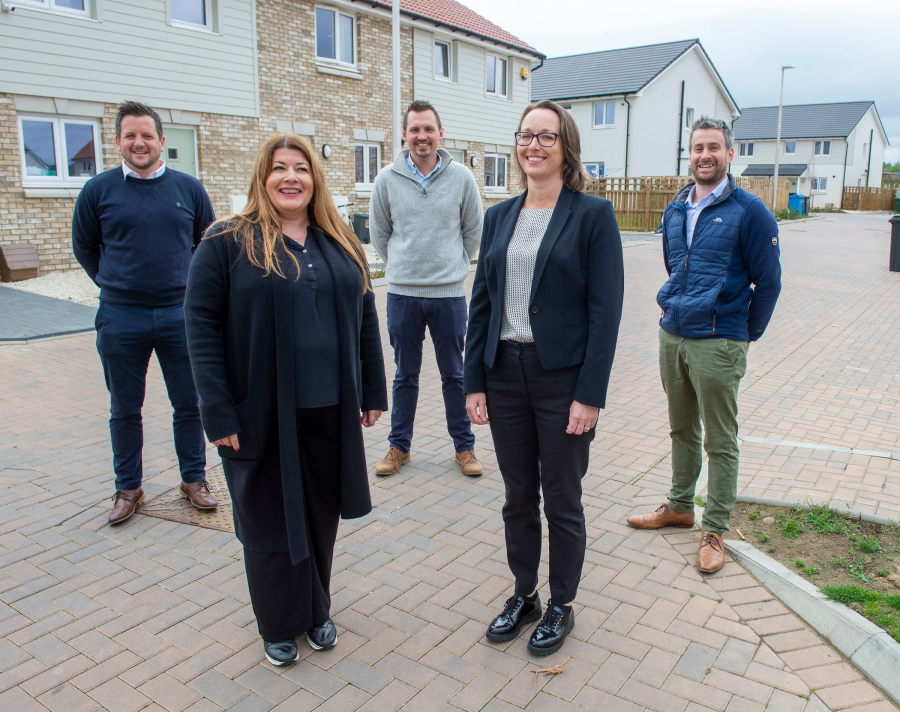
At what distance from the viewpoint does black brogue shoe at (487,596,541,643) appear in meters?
3.09

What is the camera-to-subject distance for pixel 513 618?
10.3 feet

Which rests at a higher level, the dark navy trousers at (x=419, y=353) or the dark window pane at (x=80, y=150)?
the dark window pane at (x=80, y=150)

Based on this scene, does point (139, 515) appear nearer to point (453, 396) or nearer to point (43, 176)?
point (453, 396)

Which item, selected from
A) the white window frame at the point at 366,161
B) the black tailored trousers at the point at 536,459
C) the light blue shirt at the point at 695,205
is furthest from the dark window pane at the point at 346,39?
the black tailored trousers at the point at 536,459

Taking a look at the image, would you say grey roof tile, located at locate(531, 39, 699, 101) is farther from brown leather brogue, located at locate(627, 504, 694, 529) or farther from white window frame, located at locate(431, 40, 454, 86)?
brown leather brogue, located at locate(627, 504, 694, 529)

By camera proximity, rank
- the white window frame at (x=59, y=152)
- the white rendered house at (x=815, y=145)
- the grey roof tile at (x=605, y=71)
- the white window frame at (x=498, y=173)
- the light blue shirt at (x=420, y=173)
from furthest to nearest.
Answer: the white rendered house at (x=815, y=145) → the grey roof tile at (x=605, y=71) → the white window frame at (x=498, y=173) → the white window frame at (x=59, y=152) → the light blue shirt at (x=420, y=173)

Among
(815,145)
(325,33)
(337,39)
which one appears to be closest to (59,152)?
(325,33)

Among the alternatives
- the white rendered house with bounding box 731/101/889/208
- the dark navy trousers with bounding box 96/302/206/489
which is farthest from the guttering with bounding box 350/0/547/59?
the white rendered house with bounding box 731/101/889/208

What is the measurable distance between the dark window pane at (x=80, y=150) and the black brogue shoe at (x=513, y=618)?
13.0 metres

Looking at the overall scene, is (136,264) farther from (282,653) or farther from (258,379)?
(282,653)

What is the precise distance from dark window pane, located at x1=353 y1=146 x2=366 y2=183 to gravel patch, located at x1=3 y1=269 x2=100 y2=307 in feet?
27.4

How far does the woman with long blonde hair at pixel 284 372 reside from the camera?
2736 mm

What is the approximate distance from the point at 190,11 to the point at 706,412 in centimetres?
1516

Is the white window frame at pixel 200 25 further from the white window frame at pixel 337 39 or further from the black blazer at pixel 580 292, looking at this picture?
the black blazer at pixel 580 292
